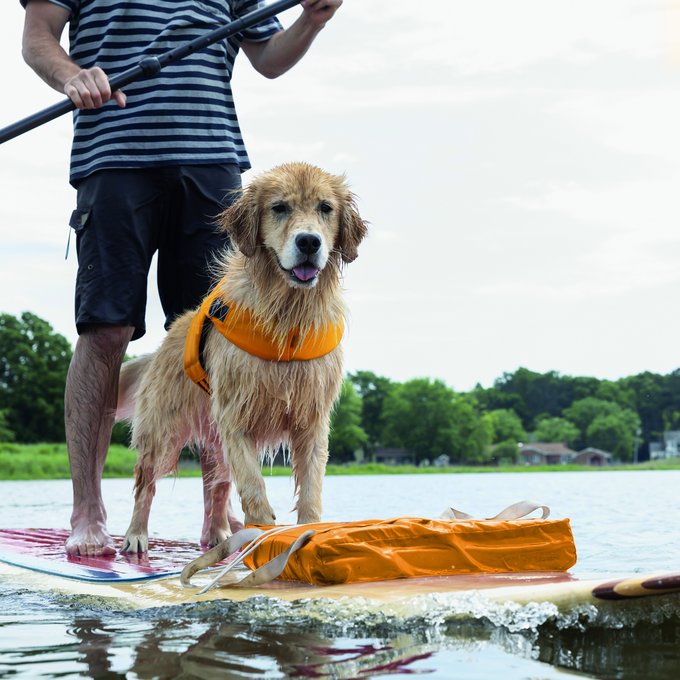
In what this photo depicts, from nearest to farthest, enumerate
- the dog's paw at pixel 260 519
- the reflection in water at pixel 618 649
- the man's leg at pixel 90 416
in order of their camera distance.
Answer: the reflection in water at pixel 618 649, the dog's paw at pixel 260 519, the man's leg at pixel 90 416

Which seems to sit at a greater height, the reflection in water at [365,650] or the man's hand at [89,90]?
the man's hand at [89,90]

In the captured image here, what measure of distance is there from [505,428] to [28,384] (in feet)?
206

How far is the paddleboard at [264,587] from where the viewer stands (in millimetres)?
3016

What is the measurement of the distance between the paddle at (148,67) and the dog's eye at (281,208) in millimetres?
845

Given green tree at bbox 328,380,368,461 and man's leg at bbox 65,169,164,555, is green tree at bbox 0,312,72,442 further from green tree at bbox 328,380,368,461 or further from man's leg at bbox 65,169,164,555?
man's leg at bbox 65,169,164,555

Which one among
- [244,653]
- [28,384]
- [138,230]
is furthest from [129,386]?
[28,384]

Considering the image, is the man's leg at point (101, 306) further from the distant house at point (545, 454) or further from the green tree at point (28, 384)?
the distant house at point (545, 454)

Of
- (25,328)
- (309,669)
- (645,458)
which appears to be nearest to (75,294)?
(309,669)

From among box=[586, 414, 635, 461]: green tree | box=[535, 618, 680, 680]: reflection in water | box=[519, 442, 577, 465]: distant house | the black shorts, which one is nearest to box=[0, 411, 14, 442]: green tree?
the black shorts

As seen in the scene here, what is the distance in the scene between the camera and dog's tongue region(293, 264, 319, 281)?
4586 millimetres

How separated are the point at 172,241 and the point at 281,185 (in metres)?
1.07

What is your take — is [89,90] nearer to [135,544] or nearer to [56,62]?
[56,62]

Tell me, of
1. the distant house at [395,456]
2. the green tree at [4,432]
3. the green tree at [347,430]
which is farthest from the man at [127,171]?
the distant house at [395,456]

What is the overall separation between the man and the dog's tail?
30 centimetres
